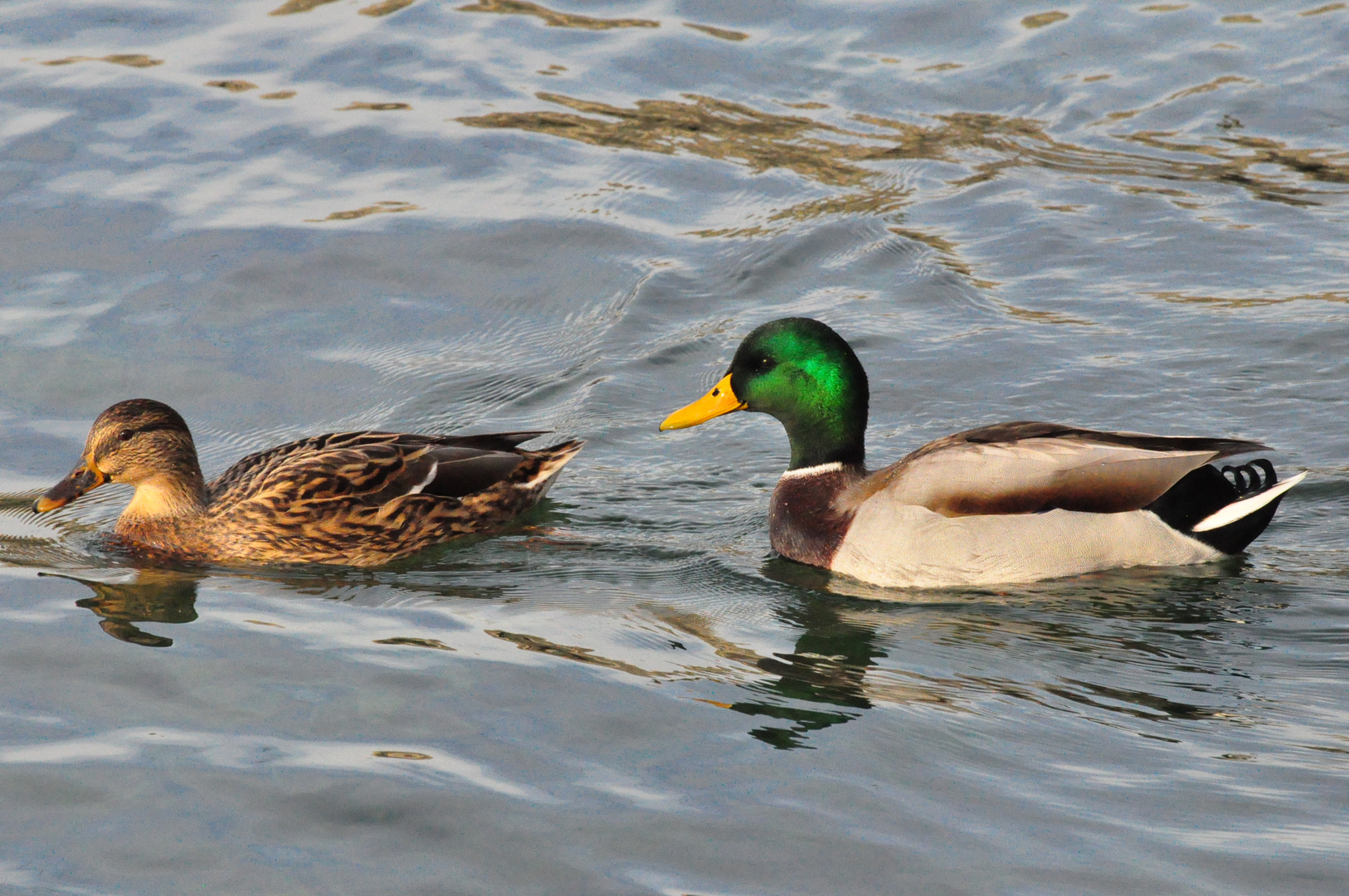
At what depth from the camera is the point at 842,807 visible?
15.9 ft

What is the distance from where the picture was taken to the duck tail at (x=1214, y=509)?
691 cm

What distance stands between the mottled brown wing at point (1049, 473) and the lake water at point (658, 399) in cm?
40

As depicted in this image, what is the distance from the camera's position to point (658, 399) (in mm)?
8859

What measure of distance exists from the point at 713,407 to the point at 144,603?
8.42 ft

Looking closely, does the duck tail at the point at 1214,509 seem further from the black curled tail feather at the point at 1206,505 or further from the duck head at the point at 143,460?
the duck head at the point at 143,460

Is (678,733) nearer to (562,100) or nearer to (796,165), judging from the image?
(796,165)

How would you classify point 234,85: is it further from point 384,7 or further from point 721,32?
point 721,32

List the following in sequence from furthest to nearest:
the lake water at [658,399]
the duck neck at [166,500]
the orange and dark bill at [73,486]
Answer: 1. the duck neck at [166,500]
2. the orange and dark bill at [73,486]
3. the lake water at [658,399]

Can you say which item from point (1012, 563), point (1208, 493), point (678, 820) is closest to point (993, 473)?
point (1012, 563)

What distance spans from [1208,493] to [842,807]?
2.92m

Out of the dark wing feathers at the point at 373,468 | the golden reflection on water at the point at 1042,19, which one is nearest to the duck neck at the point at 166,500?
the dark wing feathers at the point at 373,468

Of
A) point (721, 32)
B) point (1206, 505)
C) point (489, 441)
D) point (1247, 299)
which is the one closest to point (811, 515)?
point (489, 441)

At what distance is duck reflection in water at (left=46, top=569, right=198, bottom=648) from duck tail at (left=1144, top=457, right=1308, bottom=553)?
13.1 feet

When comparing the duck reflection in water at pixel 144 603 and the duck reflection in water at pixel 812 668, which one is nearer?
the duck reflection in water at pixel 812 668
